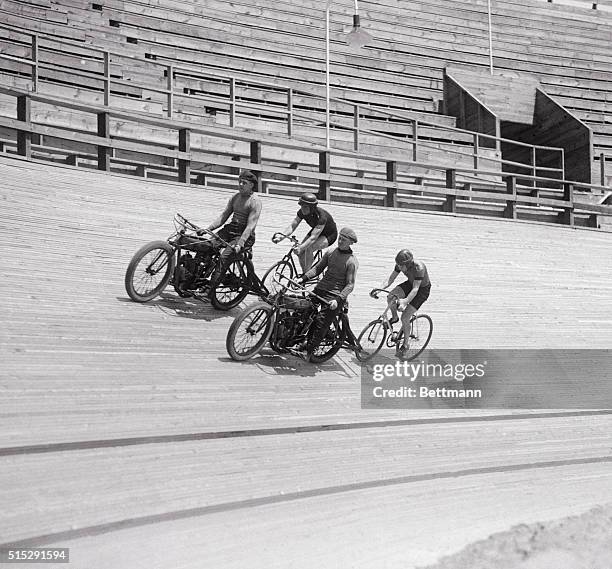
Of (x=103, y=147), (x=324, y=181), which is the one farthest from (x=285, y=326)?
(x=324, y=181)

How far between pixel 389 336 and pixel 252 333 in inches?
78.7

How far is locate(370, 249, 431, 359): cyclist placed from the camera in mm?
10469

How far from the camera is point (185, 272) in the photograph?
9938mm

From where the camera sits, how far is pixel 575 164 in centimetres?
2538

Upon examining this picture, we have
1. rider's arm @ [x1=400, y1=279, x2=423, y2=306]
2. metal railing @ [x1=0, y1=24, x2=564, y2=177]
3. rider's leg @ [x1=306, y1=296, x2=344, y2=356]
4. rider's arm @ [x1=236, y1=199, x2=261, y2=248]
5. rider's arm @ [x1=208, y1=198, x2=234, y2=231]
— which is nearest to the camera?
rider's leg @ [x1=306, y1=296, x2=344, y2=356]

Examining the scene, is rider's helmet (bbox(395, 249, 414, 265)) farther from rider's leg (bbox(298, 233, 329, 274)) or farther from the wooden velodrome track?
rider's leg (bbox(298, 233, 329, 274))

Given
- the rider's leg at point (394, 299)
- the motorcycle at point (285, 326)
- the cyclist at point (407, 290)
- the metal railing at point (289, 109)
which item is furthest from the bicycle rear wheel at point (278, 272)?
the metal railing at point (289, 109)

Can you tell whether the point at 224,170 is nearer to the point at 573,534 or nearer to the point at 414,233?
the point at 414,233

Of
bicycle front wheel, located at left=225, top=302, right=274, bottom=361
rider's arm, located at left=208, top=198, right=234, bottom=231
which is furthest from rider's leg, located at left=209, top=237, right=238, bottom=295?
bicycle front wheel, located at left=225, top=302, right=274, bottom=361

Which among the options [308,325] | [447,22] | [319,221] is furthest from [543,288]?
[447,22]

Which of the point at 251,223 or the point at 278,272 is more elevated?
the point at 251,223

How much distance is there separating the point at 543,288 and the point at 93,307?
25.8 ft

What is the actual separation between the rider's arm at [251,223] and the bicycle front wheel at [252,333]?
1.15m

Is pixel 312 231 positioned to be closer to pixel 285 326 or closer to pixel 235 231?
pixel 235 231
